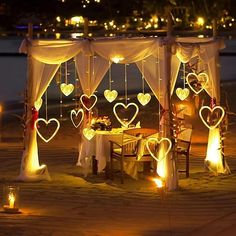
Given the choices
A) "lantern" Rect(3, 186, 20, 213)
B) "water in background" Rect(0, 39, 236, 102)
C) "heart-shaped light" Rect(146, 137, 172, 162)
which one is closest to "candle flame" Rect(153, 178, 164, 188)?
"heart-shaped light" Rect(146, 137, 172, 162)

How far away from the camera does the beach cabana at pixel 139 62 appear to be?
13.5 m

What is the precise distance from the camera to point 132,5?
46.7 metres

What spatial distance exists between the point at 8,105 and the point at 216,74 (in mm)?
15544

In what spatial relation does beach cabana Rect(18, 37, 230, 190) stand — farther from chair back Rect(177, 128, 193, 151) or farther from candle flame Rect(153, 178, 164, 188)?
chair back Rect(177, 128, 193, 151)

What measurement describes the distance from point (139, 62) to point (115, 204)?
314 centimetres

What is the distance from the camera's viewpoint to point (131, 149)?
46.2ft

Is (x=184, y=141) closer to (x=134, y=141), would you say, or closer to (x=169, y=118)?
(x=134, y=141)

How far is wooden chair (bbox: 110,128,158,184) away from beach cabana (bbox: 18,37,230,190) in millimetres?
435

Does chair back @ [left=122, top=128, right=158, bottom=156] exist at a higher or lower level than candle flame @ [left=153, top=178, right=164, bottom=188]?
higher

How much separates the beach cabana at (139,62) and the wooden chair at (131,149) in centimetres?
44

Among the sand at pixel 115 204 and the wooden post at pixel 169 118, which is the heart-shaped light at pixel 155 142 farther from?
the sand at pixel 115 204

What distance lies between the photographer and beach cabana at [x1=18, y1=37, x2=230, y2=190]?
44.3ft

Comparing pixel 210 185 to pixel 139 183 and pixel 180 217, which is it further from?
pixel 180 217

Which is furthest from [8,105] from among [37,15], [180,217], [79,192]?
[180,217]
